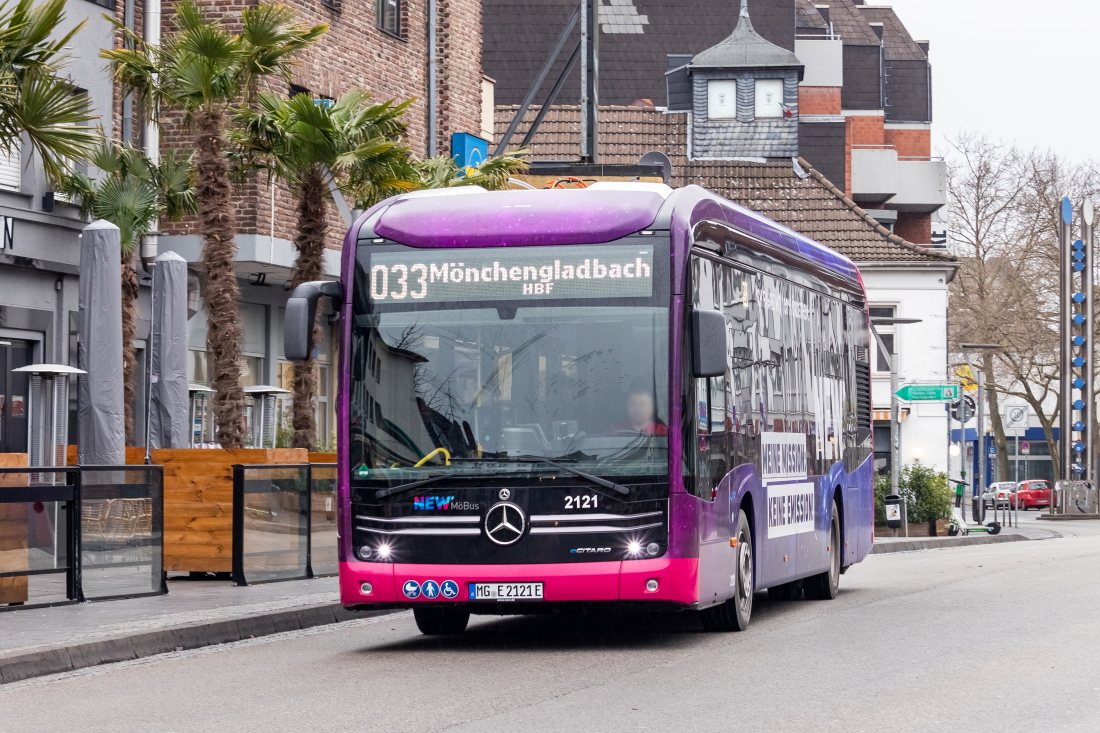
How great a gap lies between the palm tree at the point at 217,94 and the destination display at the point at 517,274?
10.9 meters

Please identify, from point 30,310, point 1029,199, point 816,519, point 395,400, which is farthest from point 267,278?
point 1029,199

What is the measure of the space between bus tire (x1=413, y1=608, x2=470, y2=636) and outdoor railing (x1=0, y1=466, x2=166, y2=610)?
330 cm

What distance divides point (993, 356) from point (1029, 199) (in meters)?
6.51

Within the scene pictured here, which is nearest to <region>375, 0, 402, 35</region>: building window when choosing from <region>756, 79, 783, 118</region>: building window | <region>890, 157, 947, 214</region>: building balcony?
<region>756, 79, 783, 118</region>: building window

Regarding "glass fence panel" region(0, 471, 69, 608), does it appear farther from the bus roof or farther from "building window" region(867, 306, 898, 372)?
"building window" region(867, 306, 898, 372)

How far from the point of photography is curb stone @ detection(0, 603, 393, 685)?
38.5 feet

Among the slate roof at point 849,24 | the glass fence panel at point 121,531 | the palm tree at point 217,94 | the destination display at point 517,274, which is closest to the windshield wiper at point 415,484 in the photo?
the destination display at point 517,274

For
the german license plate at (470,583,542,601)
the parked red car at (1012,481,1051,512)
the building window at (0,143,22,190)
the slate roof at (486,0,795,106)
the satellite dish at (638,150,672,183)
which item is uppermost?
the slate roof at (486,0,795,106)

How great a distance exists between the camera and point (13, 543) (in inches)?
589

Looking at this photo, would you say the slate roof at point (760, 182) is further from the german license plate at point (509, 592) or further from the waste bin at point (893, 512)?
the german license plate at point (509, 592)

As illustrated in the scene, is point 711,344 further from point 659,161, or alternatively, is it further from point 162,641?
point 659,161

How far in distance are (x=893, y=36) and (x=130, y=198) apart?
60.0 metres

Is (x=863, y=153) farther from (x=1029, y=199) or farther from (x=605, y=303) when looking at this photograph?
(x=605, y=303)

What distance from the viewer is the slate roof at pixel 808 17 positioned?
71.1 m
